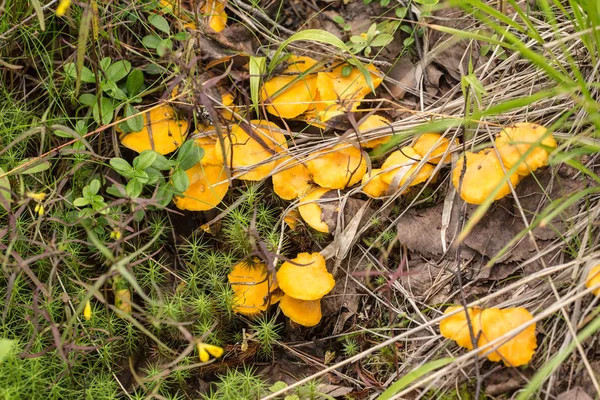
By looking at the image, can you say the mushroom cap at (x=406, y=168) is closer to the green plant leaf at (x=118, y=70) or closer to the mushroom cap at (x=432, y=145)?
the mushroom cap at (x=432, y=145)

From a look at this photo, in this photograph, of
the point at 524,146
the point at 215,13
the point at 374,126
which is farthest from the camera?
the point at 215,13

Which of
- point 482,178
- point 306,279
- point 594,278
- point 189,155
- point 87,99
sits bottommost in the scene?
point 306,279

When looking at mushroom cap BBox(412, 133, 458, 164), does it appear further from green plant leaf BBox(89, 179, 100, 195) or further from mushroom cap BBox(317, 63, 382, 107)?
green plant leaf BBox(89, 179, 100, 195)

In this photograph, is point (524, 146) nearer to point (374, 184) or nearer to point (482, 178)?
point (482, 178)

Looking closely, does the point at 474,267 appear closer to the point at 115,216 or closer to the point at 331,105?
the point at 331,105

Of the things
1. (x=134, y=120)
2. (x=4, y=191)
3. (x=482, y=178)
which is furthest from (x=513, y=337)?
(x=4, y=191)

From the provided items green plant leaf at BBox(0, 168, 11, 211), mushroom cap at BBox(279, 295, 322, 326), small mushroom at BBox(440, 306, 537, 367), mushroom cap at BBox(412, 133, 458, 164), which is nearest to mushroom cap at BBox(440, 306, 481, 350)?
small mushroom at BBox(440, 306, 537, 367)
